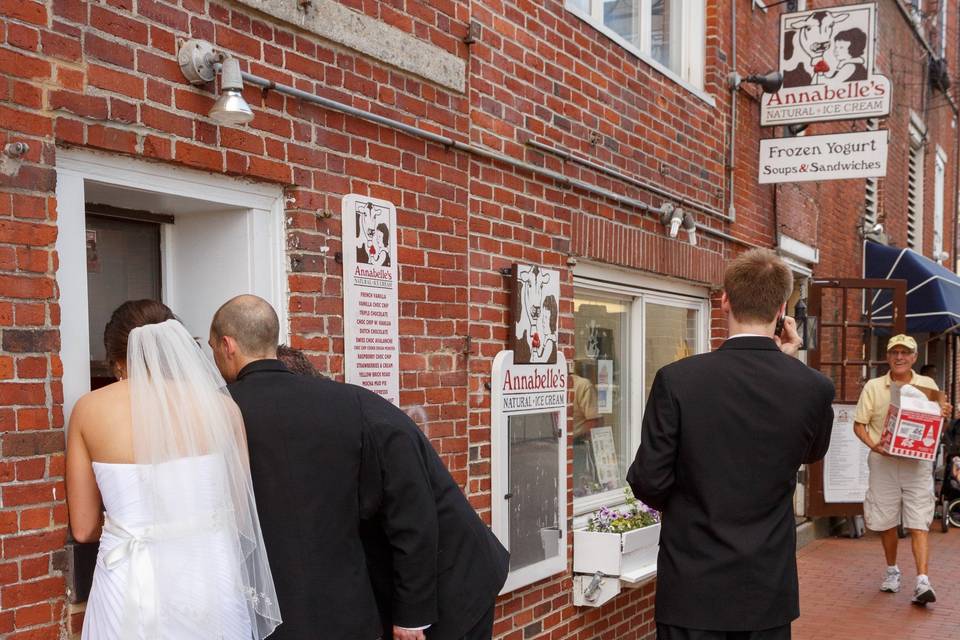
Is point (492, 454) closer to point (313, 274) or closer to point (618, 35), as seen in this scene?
point (313, 274)

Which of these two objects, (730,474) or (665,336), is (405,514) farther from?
(665,336)

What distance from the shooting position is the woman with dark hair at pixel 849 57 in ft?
25.8

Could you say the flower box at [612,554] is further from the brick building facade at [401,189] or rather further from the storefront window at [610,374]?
the storefront window at [610,374]

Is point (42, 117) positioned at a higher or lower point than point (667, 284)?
higher

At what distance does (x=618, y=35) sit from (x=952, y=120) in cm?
1444

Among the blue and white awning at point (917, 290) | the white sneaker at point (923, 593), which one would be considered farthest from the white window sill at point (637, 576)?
the blue and white awning at point (917, 290)

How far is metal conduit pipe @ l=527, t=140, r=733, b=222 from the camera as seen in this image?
5241 millimetres

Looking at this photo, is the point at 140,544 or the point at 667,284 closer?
the point at 140,544

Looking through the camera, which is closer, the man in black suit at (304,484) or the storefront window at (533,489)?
the man in black suit at (304,484)

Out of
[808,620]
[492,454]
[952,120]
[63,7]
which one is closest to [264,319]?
[63,7]

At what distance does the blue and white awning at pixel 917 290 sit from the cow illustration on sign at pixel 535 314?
7014 mm

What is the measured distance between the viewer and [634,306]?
21.6 feet

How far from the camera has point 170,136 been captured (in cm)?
314

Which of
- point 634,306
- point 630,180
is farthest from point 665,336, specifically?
point 630,180
